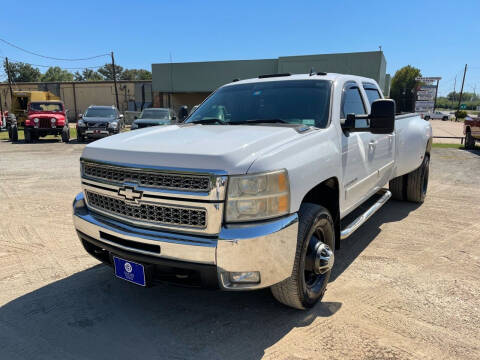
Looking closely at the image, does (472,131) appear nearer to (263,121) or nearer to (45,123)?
(263,121)

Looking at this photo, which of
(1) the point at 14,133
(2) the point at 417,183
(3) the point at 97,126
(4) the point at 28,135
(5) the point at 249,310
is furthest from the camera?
(1) the point at 14,133

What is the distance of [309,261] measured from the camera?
2.78m

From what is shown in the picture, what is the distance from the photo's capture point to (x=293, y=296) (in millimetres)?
2650

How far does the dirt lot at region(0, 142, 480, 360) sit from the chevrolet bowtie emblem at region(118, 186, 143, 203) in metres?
1.00

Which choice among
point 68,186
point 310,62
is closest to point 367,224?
point 68,186

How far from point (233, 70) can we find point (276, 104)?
2867 centimetres

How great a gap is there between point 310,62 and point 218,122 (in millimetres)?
26242

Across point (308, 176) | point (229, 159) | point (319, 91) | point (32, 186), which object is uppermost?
point (319, 91)

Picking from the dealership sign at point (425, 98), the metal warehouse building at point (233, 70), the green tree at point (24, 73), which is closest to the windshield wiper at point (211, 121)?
the dealership sign at point (425, 98)

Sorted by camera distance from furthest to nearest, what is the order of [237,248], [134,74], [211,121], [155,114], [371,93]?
[134,74]
[155,114]
[371,93]
[211,121]
[237,248]

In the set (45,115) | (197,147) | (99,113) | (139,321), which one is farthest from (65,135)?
(197,147)

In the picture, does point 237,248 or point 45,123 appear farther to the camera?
point 45,123

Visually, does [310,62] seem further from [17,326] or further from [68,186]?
[17,326]

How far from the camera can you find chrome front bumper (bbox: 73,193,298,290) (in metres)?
2.21
